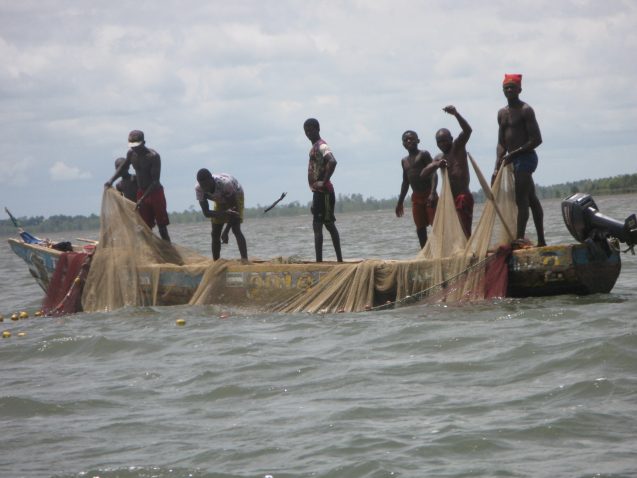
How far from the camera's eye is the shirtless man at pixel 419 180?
9.66m

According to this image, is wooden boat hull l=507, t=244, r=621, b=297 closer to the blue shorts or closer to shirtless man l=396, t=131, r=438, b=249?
the blue shorts

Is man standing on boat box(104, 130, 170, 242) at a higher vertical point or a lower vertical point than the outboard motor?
higher

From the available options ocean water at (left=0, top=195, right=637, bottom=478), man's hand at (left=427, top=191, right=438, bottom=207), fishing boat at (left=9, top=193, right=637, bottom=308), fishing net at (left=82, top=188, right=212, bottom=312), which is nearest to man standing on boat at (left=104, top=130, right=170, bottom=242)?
fishing net at (left=82, top=188, right=212, bottom=312)

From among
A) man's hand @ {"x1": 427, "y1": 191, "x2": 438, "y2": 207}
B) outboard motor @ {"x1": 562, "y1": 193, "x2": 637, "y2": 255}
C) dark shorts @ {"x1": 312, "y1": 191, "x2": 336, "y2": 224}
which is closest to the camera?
outboard motor @ {"x1": 562, "y1": 193, "x2": 637, "y2": 255}

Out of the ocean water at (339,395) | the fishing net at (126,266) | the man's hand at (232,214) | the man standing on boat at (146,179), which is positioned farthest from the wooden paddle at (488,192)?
the man standing on boat at (146,179)

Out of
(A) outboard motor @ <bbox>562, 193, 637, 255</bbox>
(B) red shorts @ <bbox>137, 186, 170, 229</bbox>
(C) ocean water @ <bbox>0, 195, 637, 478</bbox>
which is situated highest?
(B) red shorts @ <bbox>137, 186, 170, 229</bbox>

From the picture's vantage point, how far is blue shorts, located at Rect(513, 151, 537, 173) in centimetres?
871

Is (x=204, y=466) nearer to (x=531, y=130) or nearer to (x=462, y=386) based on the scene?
(x=462, y=386)

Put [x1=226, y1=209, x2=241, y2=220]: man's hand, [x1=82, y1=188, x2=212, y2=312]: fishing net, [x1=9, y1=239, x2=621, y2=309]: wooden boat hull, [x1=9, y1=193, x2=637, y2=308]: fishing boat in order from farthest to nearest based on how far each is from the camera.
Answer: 1. [x1=82, y1=188, x2=212, y2=312]: fishing net
2. [x1=226, y1=209, x2=241, y2=220]: man's hand
3. [x1=9, y1=239, x2=621, y2=309]: wooden boat hull
4. [x1=9, y1=193, x2=637, y2=308]: fishing boat

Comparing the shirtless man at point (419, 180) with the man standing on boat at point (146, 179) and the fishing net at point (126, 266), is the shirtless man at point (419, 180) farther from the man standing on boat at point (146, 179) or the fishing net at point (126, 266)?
the man standing on boat at point (146, 179)

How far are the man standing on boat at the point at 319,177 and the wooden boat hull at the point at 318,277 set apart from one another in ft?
1.45

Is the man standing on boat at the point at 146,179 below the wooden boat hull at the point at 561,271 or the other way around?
the other way around

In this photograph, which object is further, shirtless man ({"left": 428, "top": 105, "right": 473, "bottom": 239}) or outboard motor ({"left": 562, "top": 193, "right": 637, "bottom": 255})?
shirtless man ({"left": 428, "top": 105, "right": 473, "bottom": 239})

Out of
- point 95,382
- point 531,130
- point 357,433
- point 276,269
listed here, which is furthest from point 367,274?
point 357,433
